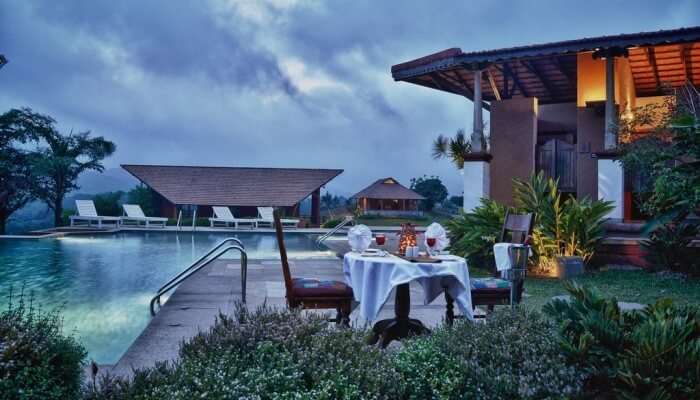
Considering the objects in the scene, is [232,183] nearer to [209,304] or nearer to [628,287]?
[209,304]

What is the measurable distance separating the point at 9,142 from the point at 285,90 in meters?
31.2

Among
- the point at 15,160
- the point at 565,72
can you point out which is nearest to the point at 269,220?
the point at 15,160

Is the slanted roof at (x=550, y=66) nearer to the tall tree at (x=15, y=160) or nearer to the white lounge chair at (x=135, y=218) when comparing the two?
the white lounge chair at (x=135, y=218)

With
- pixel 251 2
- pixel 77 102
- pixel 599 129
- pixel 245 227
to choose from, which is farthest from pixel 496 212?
pixel 77 102

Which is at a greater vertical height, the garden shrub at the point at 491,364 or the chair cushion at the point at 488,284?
the chair cushion at the point at 488,284

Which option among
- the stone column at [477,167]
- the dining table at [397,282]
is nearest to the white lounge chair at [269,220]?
the stone column at [477,167]

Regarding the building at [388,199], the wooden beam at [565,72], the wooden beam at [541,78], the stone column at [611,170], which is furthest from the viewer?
the building at [388,199]

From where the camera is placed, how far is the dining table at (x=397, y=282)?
407cm

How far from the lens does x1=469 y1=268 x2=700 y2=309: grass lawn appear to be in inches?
249

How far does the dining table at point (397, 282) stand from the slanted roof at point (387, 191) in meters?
30.9

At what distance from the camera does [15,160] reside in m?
20.8

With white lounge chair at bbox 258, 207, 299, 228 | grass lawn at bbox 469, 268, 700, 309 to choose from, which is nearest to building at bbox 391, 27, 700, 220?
grass lawn at bbox 469, 268, 700, 309

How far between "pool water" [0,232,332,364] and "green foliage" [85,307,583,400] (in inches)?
55.6

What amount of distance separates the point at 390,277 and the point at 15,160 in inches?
838
